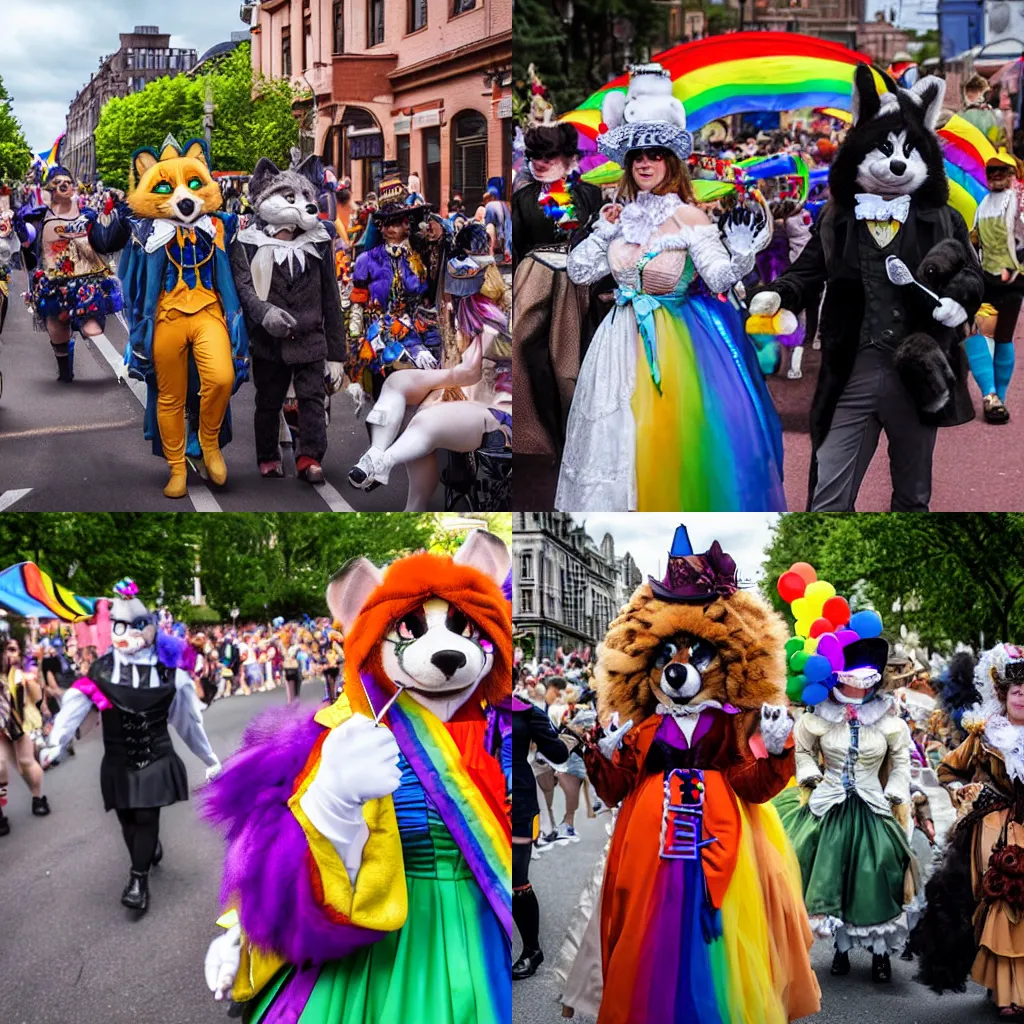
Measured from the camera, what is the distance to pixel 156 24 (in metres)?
6.62

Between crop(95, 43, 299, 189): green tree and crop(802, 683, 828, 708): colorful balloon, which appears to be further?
crop(95, 43, 299, 189): green tree

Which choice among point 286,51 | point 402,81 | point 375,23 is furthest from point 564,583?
point 286,51

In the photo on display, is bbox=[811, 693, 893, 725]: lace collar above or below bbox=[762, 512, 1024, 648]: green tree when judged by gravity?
below

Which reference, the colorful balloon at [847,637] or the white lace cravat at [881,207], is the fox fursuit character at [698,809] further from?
the white lace cravat at [881,207]

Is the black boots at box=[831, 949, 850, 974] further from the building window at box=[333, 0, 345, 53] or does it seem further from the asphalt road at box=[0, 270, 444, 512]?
the building window at box=[333, 0, 345, 53]

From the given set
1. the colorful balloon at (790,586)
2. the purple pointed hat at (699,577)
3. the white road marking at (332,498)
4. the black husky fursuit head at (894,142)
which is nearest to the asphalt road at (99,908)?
the white road marking at (332,498)

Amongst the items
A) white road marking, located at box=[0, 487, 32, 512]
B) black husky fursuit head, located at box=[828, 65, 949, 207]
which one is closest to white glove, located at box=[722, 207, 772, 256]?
black husky fursuit head, located at box=[828, 65, 949, 207]

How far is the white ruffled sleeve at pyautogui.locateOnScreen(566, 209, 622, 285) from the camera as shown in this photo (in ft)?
19.0

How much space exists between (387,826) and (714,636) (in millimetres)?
1530

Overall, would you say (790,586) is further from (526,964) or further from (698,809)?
(526,964)

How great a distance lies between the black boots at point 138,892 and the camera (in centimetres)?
573

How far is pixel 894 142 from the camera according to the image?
5.70m

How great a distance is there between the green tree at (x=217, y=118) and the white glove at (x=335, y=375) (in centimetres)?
91

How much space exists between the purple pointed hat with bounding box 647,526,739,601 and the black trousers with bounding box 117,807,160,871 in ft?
7.54
